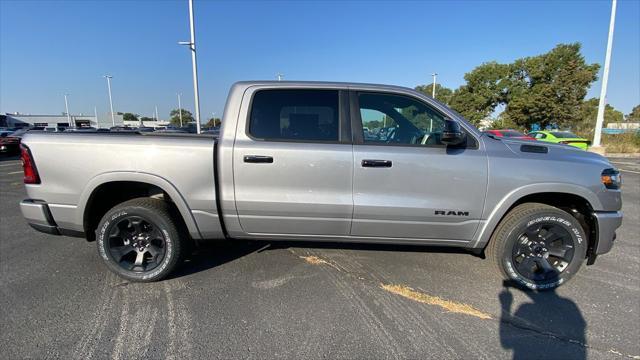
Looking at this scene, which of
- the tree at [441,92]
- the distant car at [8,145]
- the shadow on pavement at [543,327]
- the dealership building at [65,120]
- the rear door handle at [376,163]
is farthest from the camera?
the dealership building at [65,120]

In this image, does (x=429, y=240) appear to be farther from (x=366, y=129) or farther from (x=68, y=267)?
(x=68, y=267)

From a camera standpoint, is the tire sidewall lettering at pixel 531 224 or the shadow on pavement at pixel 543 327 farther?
the tire sidewall lettering at pixel 531 224

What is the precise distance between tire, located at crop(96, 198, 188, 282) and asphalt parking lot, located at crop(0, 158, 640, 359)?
17cm

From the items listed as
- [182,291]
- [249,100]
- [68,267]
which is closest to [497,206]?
[249,100]

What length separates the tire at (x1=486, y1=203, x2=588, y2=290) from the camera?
2953 millimetres

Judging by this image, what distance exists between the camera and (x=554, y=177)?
2.86m

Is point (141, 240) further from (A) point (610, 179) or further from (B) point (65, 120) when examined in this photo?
(B) point (65, 120)

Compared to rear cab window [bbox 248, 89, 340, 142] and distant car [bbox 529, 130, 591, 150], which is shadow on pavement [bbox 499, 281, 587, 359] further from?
distant car [bbox 529, 130, 591, 150]

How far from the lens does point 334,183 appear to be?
2.90 metres

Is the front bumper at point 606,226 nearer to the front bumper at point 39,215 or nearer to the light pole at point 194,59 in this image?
Answer: the front bumper at point 39,215

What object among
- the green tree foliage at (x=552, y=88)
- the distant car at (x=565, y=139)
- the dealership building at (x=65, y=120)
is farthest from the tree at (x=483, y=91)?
the dealership building at (x=65, y=120)

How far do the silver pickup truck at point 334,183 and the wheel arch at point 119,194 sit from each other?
0.02 m

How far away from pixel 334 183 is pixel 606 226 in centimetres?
260

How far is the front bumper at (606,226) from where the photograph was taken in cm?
290
